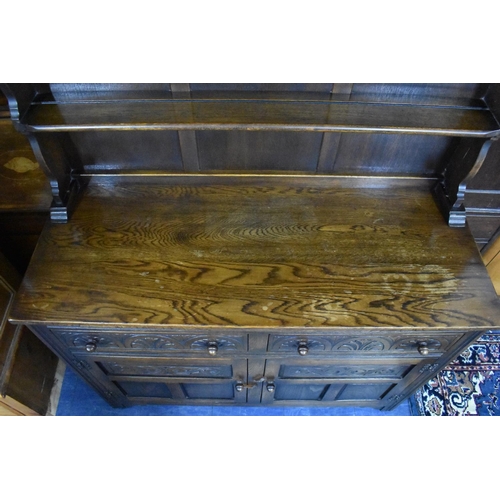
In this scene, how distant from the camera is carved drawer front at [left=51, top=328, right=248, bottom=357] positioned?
3.03 ft

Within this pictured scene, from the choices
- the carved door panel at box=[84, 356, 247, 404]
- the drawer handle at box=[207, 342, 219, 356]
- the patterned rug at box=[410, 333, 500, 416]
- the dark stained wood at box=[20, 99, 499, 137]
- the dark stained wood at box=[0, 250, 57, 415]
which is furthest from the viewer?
the patterned rug at box=[410, 333, 500, 416]

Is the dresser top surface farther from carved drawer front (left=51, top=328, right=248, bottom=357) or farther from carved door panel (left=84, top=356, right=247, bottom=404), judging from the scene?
carved door panel (left=84, top=356, right=247, bottom=404)

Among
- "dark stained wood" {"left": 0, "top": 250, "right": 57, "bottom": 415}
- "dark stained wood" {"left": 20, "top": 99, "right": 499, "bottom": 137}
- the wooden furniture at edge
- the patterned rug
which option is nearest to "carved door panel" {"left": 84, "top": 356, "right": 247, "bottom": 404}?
the wooden furniture at edge

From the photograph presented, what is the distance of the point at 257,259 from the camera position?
0.95m

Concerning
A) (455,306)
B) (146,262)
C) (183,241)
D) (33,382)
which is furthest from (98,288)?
(455,306)

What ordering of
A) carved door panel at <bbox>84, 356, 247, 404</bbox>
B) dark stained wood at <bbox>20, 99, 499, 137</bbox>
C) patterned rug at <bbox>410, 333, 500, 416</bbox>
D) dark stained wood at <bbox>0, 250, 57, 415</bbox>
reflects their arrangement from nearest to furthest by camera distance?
dark stained wood at <bbox>20, 99, 499, 137</bbox>, carved door panel at <bbox>84, 356, 247, 404</bbox>, dark stained wood at <bbox>0, 250, 57, 415</bbox>, patterned rug at <bbox>410, 333, 500, 416</bbox>

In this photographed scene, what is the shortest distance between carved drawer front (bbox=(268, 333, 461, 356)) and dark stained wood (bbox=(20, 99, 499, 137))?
491 mm

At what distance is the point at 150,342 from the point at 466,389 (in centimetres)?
128

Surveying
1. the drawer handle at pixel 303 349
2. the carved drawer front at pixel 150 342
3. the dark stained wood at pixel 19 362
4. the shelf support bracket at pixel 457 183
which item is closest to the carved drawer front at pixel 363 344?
the drawer handle at pixel 303 349

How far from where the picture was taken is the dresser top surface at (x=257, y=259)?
86cm

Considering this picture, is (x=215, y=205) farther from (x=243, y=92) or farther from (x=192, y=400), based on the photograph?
(x=192, y=400)

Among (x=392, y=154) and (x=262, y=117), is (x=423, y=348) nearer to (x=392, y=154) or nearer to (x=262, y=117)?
(x=392, y=154)

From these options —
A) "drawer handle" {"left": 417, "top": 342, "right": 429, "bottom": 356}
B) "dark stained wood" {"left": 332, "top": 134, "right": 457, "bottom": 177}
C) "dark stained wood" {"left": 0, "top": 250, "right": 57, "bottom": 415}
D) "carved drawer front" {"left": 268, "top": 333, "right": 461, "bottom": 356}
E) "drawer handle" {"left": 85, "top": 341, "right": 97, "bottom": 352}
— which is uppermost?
"dark stained wood" {"left": 332, "top": 134, "right": 457, "bottom": 177}

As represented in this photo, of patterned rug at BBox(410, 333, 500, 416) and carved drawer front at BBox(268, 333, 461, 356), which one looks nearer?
carved drawer front at BBox(268, 333, 461, 356)
